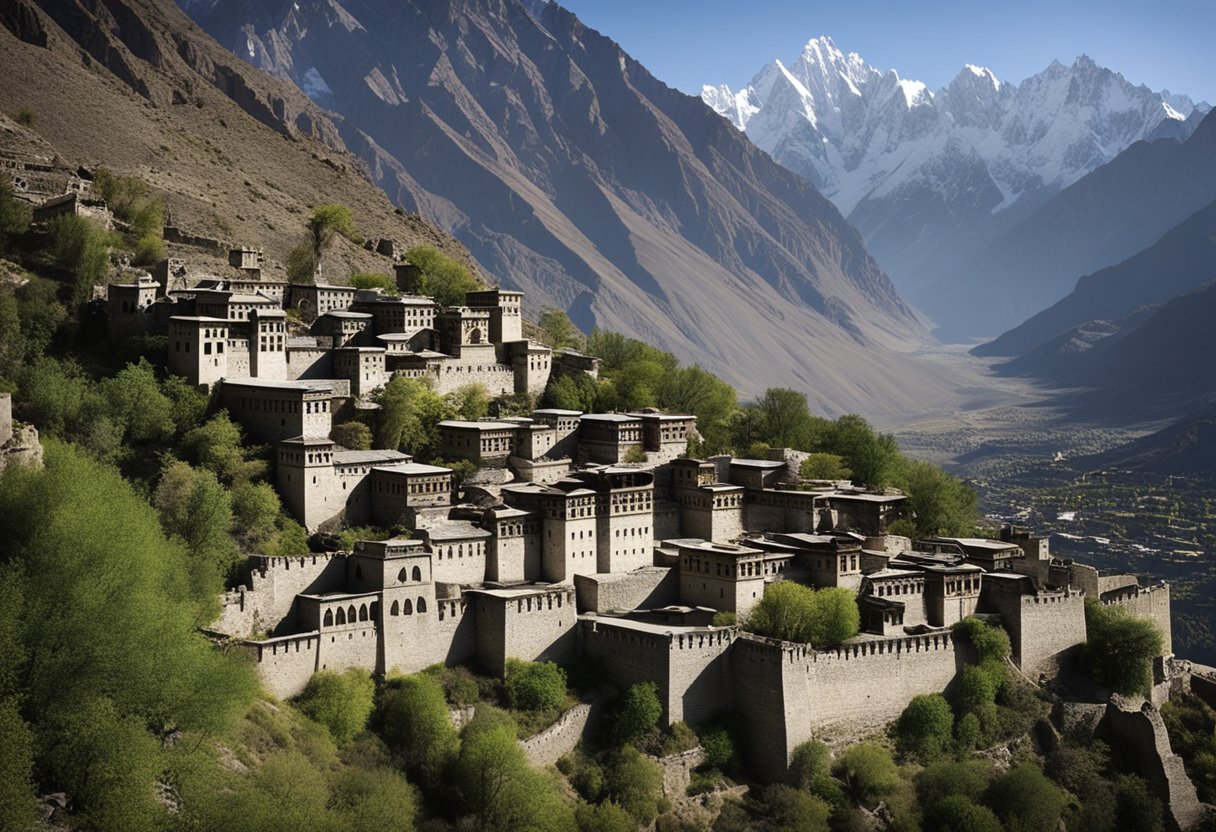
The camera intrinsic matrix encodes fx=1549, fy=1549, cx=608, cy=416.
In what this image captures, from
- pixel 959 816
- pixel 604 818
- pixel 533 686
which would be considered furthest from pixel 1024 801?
pixel 533 686

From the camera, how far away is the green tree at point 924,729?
181 feet

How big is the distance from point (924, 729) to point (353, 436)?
23865 mm

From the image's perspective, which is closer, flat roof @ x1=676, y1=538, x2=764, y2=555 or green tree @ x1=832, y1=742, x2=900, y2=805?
green tree @ x1=832, y1=742, x2=900, y2=805

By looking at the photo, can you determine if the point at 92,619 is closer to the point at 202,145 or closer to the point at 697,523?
the point at 697,523

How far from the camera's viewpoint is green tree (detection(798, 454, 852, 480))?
70.8m

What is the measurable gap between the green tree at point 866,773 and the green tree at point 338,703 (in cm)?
1662

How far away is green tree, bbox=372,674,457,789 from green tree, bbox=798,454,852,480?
27.2 metres

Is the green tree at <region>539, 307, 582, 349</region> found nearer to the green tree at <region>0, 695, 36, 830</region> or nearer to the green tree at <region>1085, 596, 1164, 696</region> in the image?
the green tree at <region>1085, 596, 1164, 696</region>

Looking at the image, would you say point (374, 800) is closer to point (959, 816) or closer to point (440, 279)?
point (959, 816)

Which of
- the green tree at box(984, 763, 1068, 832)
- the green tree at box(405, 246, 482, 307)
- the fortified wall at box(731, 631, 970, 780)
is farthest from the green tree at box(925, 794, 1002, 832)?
the green tree at box(405, 246, 482, 307)

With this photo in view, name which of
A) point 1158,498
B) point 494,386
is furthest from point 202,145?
point 1158,498

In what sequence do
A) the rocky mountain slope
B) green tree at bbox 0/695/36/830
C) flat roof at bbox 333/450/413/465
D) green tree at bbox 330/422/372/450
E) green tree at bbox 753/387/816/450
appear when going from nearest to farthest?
1. green tree at bbox 0/695/36/830
2. flat roof at bbox 333/450/413/465
3. green tree at bbox 330/422/372/450
4. green tree at bbox 753/387/816/450
5. the rocky mountain slope

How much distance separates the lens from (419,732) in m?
47.2

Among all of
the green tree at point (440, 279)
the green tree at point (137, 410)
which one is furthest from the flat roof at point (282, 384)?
the green tree at point (440, 279)
